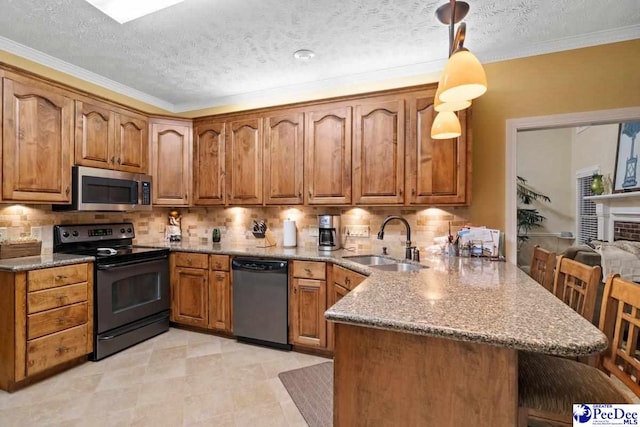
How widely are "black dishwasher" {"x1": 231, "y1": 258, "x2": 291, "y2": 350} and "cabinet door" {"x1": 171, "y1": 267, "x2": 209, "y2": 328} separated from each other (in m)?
0.39

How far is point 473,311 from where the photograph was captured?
118 cm

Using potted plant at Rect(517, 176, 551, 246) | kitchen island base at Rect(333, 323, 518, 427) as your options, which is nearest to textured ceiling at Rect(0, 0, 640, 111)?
kitchen island base at Rect(333, 323, 518, 427)

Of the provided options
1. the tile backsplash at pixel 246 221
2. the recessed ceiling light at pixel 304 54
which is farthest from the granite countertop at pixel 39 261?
the recessed ceiling light at pixel 304 54

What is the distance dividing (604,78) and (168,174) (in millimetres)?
4047

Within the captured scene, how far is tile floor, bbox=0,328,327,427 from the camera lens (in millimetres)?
1951

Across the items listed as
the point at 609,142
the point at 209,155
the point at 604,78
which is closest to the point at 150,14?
the point at 209,155

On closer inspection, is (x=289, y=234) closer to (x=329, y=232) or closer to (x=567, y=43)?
(x=329, y=232)

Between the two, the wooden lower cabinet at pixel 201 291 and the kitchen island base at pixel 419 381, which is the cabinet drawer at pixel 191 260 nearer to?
the wooden lower cabinet at pixel 201 291

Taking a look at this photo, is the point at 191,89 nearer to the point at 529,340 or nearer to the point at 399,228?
the point at 399,228

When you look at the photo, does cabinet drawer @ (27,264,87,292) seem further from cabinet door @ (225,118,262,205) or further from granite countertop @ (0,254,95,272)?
cabinet door @ (225,118,262,205)

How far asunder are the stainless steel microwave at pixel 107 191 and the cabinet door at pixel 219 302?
3.62ft

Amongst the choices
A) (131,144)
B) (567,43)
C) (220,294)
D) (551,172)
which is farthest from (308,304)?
(551,172)

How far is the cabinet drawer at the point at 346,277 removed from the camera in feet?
7.72

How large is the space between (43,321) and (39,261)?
44cm
